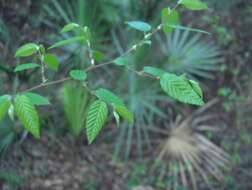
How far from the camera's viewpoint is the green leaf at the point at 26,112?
1.23 m

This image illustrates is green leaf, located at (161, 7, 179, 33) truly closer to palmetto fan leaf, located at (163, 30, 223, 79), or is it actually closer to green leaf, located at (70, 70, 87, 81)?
green leaf, located at (70, 70, 87, 81)

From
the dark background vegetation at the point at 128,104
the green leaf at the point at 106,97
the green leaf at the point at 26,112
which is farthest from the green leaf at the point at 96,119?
the dark background vegetation at the point at 128,104

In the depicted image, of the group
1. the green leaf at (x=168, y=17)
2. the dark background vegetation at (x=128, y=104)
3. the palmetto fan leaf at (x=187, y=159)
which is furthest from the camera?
the palmetto fan leaf at (x=187, y=159)

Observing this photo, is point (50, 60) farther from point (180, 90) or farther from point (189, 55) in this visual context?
point (189, 55)

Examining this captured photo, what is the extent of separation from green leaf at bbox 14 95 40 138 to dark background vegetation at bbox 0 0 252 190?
1.66 meters

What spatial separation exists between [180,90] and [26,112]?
0.38 m

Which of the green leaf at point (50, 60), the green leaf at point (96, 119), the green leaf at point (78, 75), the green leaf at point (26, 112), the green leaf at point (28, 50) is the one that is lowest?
the green leaf at point (96, 119)

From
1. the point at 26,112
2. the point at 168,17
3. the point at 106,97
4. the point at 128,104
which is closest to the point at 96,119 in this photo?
the point at 106,97

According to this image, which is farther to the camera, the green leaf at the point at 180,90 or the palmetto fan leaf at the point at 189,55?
the palmetto fan leaf at the point at 189,55

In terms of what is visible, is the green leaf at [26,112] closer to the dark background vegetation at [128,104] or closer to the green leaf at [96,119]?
the green leaf at [96,119]

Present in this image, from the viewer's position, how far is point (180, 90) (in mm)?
1278

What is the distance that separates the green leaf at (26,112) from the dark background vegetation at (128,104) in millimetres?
1658

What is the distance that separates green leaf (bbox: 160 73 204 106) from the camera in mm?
1264

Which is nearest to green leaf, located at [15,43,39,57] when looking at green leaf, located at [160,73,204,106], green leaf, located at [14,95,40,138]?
green leaf, located at [14,95,40,138]
